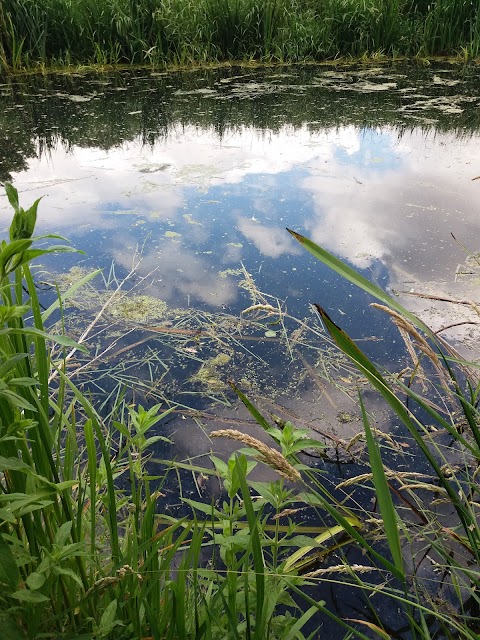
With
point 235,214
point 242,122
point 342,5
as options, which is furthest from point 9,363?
point 342,5

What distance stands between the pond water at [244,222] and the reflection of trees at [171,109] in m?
0.02

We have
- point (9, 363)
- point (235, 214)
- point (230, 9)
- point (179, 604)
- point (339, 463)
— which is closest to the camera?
point (9, 363)

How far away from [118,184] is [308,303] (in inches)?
61.3

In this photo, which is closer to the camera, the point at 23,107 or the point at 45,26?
the point at 23,107

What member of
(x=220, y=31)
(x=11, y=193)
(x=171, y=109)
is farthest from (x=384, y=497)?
(x=220, y=31)

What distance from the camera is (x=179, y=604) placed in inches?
27.6

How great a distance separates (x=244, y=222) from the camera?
2.40 metres

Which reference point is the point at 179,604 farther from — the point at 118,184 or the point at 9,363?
the point at 118,184

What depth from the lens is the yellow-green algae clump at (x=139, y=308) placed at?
1.81 meters

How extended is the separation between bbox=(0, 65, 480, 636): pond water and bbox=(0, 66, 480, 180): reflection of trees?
0.07 ft

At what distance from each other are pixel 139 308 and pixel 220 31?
4.55 m

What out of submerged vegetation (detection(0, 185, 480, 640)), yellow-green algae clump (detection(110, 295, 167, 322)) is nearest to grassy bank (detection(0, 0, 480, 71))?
yellow-green algae clump (detection(110, 295, 167, 322))

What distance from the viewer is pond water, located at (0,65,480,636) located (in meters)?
1.55

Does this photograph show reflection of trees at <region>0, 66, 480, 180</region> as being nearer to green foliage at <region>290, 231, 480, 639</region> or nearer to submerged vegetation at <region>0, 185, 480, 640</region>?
submerged vegetation at <region>0, 185, 480, 640</region>
